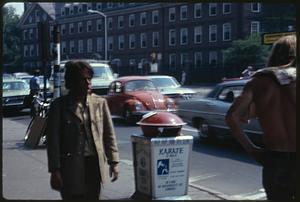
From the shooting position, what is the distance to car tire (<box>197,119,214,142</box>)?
12.3 m

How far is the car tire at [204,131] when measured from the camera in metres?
12.3

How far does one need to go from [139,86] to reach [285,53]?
569 inches

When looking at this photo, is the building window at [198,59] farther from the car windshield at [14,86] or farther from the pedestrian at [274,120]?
→ the pedestrian at [274,120]

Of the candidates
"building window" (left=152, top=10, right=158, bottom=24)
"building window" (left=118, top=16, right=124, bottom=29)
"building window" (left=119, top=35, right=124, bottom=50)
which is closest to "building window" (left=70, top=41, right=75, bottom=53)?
"building window" (left=119, top=35, right=124, bottom=50)

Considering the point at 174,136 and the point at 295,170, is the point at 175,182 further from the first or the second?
the point at 295,170

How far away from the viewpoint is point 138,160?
6.08 m

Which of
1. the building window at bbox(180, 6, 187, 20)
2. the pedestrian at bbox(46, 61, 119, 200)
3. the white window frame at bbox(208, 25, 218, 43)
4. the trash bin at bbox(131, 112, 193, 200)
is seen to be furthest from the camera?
the building window at bbox(180, 6, 187, 20)

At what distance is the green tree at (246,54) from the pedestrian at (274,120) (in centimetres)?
5094

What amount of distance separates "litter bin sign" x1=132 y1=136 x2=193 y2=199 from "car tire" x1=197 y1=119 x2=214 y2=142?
6.31 meters

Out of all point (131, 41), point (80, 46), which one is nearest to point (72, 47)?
point (80, 46)

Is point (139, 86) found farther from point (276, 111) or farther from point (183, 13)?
point (183, 13)

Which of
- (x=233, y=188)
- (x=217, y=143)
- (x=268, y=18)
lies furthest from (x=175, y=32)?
(x=233, y=188)

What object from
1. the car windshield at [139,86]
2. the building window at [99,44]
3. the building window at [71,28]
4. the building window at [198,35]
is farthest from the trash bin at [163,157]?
the building window at [71,28]

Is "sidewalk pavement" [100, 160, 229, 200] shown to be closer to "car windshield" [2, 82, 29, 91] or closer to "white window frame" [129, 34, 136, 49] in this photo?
"car windshield" [2, 82, 29, 91]
